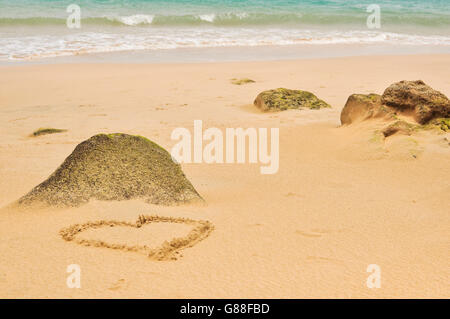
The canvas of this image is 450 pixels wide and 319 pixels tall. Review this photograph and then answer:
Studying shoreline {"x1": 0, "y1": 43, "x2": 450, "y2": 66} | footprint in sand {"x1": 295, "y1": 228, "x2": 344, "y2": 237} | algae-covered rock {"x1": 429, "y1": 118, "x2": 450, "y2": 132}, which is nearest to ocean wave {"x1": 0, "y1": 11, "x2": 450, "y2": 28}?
shoreline {"x1": 0, "y1": 43, "x2": 450, "y2": 66}

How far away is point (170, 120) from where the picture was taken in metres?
6.40

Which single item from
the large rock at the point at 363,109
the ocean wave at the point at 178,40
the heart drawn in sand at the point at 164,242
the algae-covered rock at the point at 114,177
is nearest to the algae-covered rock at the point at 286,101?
the large rock at the point at 363,109

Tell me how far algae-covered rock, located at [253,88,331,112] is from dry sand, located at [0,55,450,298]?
0.64 feet

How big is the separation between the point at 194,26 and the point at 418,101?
584 inches

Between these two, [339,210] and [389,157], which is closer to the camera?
[339,210]

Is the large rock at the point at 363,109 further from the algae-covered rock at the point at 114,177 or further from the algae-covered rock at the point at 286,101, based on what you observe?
the algae-covered rock at the point at 114,177

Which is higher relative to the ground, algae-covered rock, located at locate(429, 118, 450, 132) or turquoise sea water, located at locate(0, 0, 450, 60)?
turquoise sea water, located at locate(0, 0, 450, 60)

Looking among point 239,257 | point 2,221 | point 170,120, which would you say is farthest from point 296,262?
point 170,120

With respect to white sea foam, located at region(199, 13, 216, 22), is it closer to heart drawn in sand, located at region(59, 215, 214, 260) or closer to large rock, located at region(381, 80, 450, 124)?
large rock, located at region(381, 80, 450, 124)

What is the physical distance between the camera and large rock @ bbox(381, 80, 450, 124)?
5082 millimetres

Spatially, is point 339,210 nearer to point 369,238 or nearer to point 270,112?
point 369,238

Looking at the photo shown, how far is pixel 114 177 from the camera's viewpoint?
3.29m

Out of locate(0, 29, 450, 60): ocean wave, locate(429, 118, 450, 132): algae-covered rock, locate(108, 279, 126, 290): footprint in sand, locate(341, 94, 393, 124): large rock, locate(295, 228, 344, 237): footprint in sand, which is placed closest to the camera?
locate(108, 279, 126, 290): footprint in sand
